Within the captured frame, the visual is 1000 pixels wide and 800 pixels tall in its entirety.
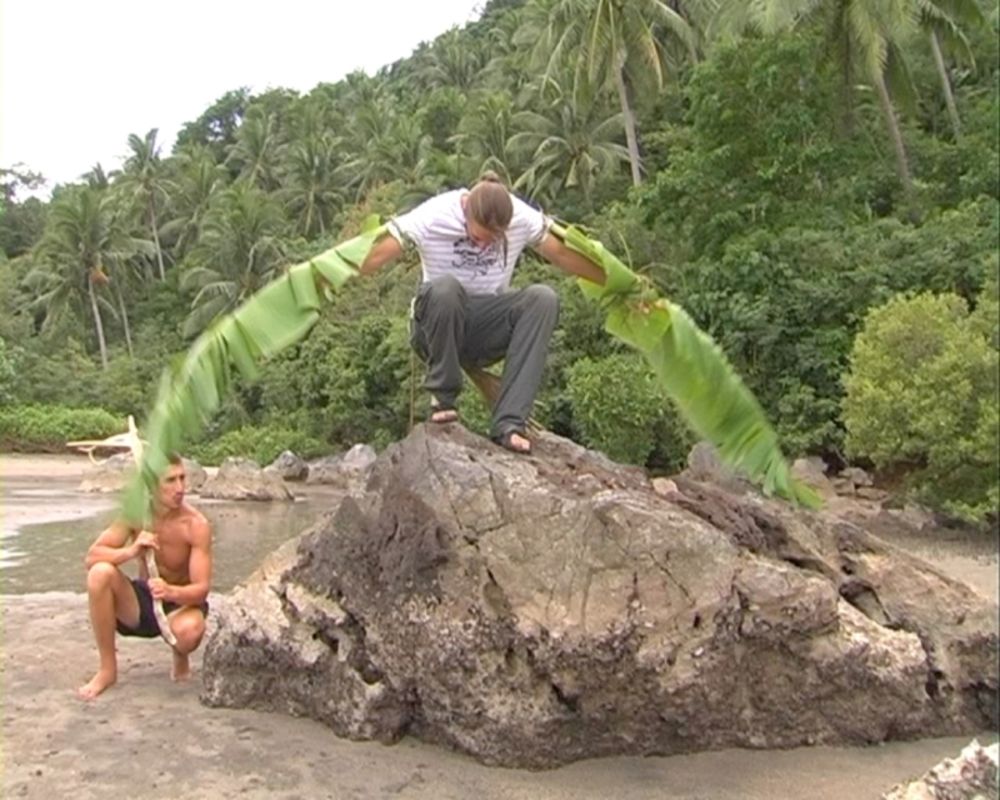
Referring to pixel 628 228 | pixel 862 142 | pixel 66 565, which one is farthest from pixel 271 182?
pixel 66 565

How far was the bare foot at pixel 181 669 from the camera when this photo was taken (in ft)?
19.2

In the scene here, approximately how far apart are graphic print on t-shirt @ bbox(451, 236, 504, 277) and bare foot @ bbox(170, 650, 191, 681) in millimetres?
2476

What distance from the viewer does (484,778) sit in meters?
4.69

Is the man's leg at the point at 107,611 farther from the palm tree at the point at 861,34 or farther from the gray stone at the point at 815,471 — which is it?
the palm tree at the point at 861,34

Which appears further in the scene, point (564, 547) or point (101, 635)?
point (101, 635)

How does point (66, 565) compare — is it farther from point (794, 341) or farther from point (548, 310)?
point (794, 341)

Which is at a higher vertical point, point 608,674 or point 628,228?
point 628,228

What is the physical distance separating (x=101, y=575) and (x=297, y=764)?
4.65 ft

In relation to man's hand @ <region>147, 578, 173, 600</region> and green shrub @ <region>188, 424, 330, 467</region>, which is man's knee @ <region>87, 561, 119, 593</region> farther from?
green shrub @ <region>188, 424, 330, 467</region>

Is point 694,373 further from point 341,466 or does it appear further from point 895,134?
point 341,466

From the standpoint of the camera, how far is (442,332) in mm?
5406

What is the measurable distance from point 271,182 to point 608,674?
54203 mm

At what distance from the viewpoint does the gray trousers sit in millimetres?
5441

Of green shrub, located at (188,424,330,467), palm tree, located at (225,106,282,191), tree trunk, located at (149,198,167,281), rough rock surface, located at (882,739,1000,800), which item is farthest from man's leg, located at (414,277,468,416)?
palm tree, located at (225,106,282,191)
